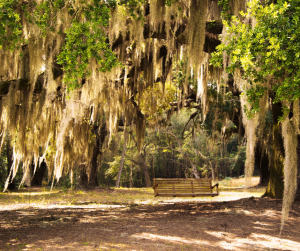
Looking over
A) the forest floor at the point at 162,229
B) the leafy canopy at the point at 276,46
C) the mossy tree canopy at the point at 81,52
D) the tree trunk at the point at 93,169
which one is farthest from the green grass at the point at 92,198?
the leafy canopy at the point at 276,46

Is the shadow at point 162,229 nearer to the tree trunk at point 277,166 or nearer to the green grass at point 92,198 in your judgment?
the tree trunk at point 277,166

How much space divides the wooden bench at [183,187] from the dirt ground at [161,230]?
1537 mm

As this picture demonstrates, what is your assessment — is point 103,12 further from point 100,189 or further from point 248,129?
point 100,189

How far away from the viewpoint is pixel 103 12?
12.8ft

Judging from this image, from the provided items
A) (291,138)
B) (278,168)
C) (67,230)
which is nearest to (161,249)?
(67,230)

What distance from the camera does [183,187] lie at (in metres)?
7.71

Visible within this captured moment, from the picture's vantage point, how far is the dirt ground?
347 centimetres

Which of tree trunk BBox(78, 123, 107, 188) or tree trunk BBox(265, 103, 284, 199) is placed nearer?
tree trunk BBox(265, 103, 284, 199)

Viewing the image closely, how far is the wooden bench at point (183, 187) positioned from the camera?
7468 mm

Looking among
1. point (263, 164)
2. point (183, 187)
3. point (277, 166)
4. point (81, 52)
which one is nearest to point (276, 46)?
point (81, 52)

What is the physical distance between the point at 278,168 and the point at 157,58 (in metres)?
3.58

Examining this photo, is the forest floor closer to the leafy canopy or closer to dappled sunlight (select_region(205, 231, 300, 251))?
dappled sunlight (select_region(205, 231, 300, 251))

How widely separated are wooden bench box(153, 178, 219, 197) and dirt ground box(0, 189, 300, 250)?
60.5 inches

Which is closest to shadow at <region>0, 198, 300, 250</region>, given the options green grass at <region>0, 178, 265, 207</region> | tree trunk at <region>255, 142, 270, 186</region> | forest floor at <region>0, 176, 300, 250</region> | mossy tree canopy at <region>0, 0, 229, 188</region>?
forest floor at <region>0, 176, 300, 250</region>
